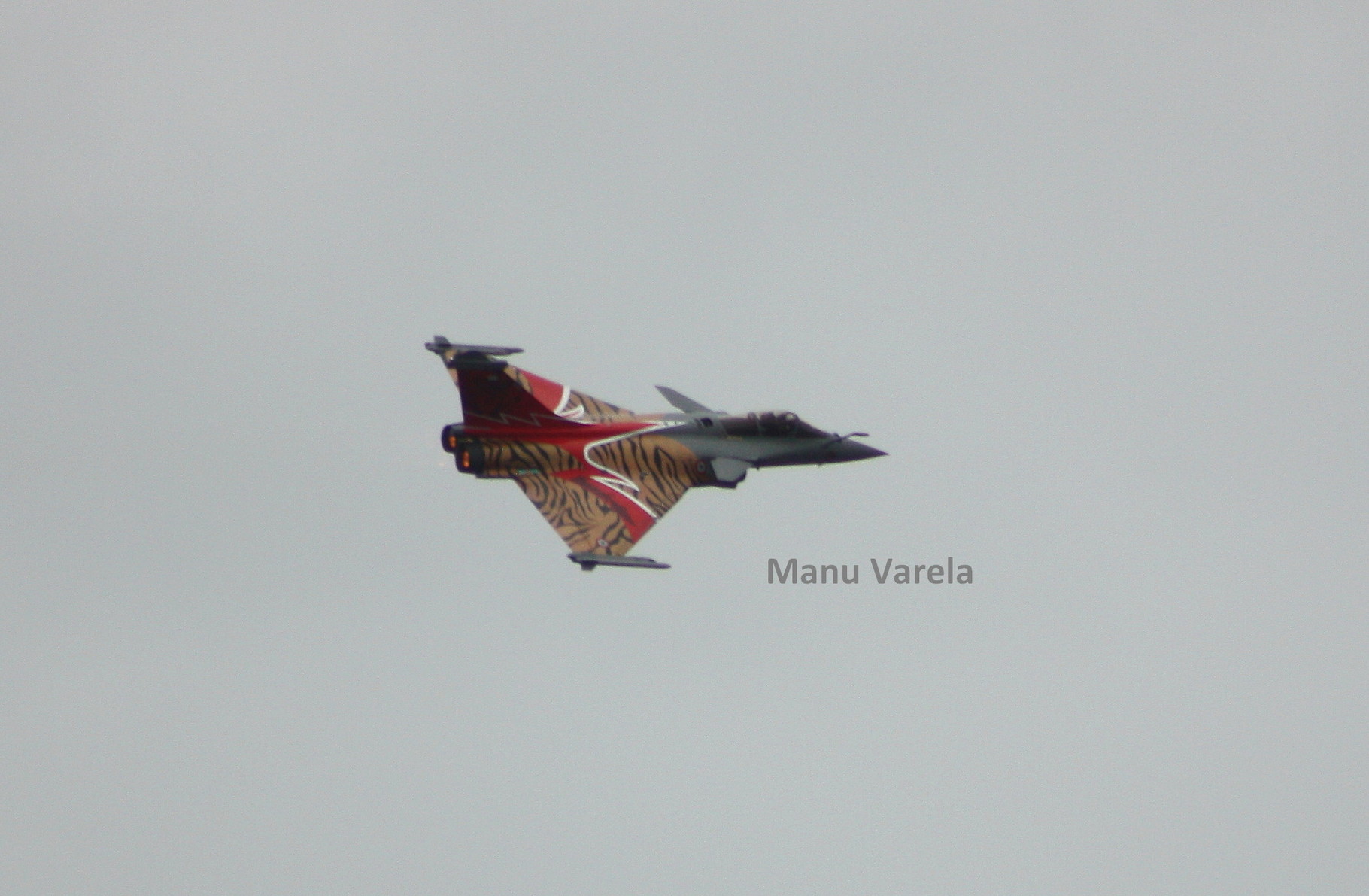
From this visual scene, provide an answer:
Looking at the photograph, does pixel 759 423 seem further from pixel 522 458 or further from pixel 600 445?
pixel 522 458

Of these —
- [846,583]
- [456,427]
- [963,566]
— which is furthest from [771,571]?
[456,427]

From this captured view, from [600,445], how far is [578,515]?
8.94ft

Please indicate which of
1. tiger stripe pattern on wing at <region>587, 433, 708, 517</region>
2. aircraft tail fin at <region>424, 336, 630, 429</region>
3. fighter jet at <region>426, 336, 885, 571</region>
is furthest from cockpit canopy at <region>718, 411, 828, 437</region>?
aircraft tail fin at <region>424, 336, 630, 429</region>

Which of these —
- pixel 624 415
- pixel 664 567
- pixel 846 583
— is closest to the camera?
pixel 664 567

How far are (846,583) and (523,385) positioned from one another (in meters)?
10.7

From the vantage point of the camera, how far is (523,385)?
57.7m

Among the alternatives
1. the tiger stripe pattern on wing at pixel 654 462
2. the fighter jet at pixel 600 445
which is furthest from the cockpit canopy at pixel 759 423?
the tiger stripe pattern on wing at pixel 654 462

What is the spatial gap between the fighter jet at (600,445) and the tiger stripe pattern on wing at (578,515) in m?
0.04

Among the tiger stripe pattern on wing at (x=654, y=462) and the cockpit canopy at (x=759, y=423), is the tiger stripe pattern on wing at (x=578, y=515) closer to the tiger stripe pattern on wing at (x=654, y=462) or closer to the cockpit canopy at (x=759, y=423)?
the tiger stripe pattern on wing at (x=654, y=462)

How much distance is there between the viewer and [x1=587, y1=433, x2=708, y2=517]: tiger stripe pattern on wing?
56.8 m

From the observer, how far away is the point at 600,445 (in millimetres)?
57219

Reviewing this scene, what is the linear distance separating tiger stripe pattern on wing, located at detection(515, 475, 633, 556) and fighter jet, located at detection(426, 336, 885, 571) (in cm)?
4

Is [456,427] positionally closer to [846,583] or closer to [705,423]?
[705,423]

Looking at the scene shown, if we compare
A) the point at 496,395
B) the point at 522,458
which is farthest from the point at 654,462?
the point at 496,395
